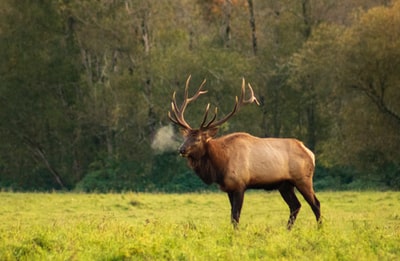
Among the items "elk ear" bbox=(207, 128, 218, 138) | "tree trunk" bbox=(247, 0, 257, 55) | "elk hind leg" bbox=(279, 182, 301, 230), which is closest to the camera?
"elk ear" bbox=(207, 128, 218, 138)

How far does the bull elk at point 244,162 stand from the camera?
641 inches

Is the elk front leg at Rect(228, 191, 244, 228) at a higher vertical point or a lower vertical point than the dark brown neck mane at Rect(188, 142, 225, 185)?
lower

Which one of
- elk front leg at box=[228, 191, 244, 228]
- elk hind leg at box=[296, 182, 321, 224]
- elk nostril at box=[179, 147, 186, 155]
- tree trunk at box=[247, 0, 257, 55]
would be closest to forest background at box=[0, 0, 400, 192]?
tree trunk at box=[247, 0, 257, 55]

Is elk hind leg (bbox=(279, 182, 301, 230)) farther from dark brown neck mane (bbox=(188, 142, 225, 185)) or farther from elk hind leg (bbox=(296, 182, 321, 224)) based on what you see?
dark brown neck mane (bbox=(188, 142, 225, 185))

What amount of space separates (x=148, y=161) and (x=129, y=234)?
28892 mm

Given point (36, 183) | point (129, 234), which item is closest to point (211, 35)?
point (36, 183)

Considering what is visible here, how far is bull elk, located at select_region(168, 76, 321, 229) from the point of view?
16281 millimetres

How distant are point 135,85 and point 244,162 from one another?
86.1 feet

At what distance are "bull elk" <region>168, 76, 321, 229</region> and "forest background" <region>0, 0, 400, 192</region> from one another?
69.8ft

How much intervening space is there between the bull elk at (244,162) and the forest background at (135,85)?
21.3m

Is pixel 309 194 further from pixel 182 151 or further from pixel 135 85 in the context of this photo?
pixel 135 85

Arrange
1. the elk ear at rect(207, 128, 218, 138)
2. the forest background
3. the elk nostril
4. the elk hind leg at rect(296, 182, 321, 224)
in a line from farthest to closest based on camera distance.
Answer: the forest background, the elk hind leg at rect(296, 182, 321, 224), the elk ear at rect(207, 128, 218, 138), the elk nostril

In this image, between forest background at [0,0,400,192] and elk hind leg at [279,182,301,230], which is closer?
elk hind leg at [279,182,301,230]

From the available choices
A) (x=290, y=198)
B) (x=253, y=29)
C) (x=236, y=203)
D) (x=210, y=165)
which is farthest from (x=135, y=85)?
(x=236, y=203)
